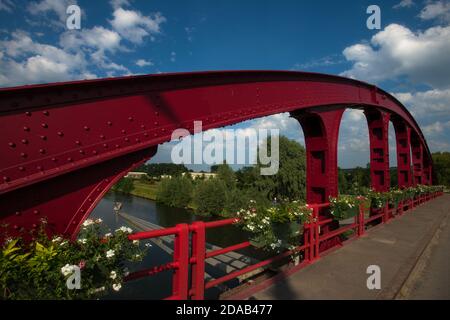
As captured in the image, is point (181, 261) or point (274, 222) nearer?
point (181, 261)

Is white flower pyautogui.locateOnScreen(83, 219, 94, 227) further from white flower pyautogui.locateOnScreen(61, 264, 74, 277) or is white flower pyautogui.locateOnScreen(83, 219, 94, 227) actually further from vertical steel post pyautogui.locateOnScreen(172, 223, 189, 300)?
vertical steel post pyautogui.locateOnScreen(172, 223, 189, 300)

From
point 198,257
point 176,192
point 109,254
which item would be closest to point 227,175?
point 176,192

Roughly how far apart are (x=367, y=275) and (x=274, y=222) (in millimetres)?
1740

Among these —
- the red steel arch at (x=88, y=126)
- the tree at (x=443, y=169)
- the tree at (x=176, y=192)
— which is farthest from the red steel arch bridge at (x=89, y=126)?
the tree at (x=443, y=169)

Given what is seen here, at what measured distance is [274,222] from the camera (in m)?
4.64

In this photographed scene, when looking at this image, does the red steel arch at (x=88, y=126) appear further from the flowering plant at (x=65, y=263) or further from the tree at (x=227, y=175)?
the tree at (x=227, y=175)

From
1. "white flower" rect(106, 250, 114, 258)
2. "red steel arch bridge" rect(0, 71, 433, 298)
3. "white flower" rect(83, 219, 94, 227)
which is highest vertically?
"red steel arch bridge" rect(0, 71, 433, 298)

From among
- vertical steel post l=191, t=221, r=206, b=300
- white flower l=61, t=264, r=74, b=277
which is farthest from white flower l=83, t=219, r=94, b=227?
vertical steel post l=191, t=221, r=206, b=300

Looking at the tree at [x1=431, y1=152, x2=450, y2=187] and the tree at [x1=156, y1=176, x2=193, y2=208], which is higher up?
the tree at [x1=431, y1=152, x2=450, y2=187]

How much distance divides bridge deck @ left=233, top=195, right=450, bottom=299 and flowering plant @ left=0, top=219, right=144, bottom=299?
1961mm

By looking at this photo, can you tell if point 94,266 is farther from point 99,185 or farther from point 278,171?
point 278,171

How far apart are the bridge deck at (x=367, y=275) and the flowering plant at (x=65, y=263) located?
1961 millimetres

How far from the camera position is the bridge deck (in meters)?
4.13

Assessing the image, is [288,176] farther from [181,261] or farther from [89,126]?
[89,126]
